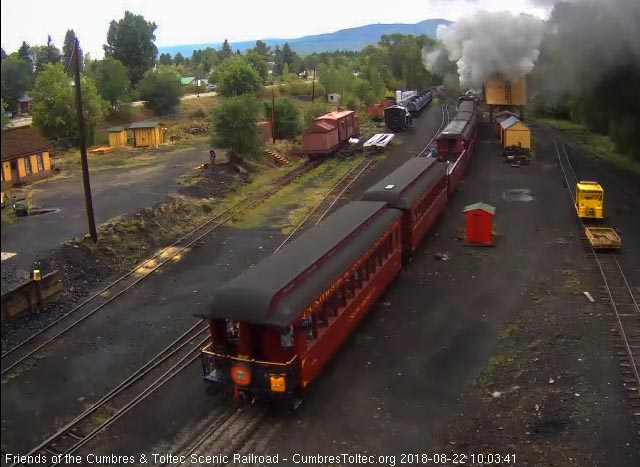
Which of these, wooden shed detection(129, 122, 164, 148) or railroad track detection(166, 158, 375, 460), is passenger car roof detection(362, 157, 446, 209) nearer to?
railroad track detection(166, 158, 375, 460)

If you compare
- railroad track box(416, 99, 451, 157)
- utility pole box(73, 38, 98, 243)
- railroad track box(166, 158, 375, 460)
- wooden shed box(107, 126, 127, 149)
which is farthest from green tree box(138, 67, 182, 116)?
railroad track box(166, 158, 375, 460)

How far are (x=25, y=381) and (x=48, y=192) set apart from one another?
21.0m

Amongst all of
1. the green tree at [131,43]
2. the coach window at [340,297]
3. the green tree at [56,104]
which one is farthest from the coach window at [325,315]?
the green tree at [131,43]

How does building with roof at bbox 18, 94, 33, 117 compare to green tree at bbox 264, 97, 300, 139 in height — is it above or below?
above

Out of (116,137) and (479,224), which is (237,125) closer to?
(116,137)

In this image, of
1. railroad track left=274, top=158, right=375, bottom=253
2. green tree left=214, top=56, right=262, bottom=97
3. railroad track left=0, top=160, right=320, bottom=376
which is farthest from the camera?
green tree left=214, top=56, right=262, bottom=97

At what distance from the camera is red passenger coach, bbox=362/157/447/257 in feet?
67.8

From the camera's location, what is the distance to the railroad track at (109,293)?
627 inches

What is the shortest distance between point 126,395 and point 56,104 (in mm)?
38613

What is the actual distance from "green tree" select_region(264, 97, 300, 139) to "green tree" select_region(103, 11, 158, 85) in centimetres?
3611

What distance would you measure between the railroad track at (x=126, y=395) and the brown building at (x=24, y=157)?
74.8ft

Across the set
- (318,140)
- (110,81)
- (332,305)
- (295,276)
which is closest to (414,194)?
(332,305)

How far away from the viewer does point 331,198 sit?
32.6 metres

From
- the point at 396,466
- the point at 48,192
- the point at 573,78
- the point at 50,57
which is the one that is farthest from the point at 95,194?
the point at 50,57
